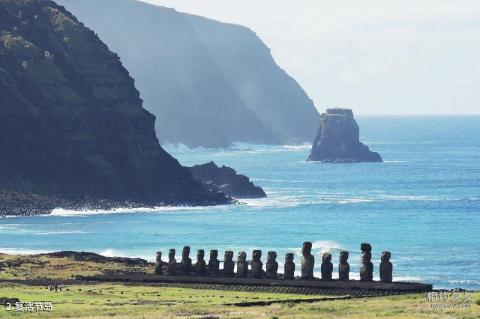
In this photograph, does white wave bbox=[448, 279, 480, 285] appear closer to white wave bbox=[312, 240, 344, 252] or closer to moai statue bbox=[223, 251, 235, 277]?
white wave bbox=[312, 240, 344, 252]

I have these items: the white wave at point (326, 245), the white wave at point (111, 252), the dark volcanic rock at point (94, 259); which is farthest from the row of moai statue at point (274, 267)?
the white wave at point (326, 245)

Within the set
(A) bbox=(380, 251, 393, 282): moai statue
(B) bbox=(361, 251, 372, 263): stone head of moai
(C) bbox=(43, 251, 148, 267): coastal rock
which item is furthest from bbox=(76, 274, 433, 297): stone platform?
(C) bbox=(43, 251, 148, 267): coastal rock

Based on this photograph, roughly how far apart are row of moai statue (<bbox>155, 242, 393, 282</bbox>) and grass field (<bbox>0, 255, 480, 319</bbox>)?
16.3 ft

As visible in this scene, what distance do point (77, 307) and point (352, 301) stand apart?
46.5ft

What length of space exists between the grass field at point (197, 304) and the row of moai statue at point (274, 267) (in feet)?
16.3

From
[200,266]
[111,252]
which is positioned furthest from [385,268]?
[111,252]

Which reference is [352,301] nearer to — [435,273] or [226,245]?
[435,273]

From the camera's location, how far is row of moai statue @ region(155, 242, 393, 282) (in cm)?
10294

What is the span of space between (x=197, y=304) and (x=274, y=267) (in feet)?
49.7

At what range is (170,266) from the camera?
112000 millimetres

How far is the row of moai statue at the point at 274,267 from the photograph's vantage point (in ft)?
338

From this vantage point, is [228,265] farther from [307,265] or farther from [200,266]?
[307,265]

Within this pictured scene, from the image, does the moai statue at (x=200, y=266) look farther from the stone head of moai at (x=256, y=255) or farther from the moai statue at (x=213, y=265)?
the stone head of moai at (x=256, y=255)

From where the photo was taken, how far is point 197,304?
306 feet
